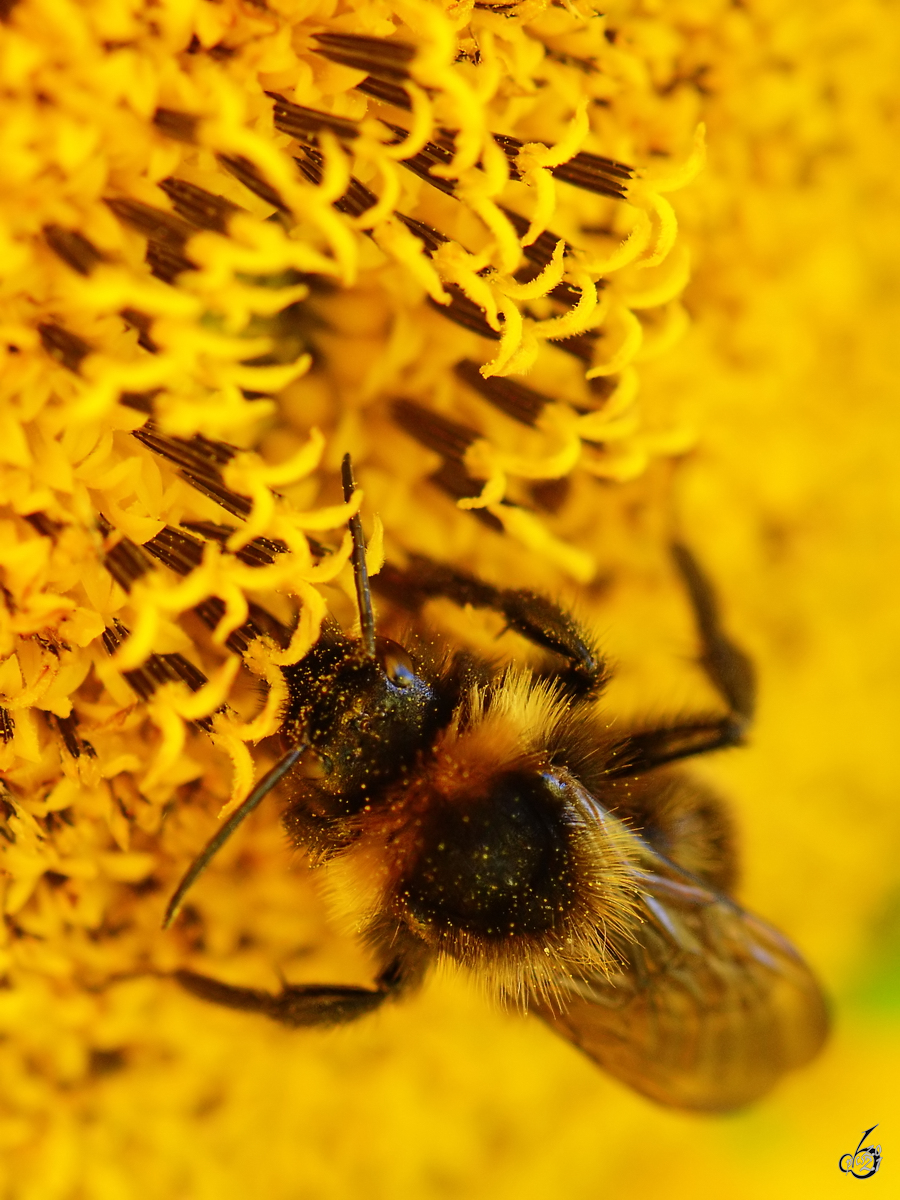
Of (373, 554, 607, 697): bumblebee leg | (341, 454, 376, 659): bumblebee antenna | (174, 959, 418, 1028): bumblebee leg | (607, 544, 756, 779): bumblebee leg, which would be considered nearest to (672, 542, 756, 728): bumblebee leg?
(607, 544, 756, 779): bumblebee leg

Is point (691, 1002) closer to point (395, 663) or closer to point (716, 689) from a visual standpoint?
point (716, 689)

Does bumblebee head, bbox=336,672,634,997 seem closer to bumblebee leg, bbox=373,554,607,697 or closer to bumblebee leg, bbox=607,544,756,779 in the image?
bumblebee leg, bbox=373,554,607,697

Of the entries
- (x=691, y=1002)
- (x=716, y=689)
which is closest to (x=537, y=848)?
(x=691, y=1002)

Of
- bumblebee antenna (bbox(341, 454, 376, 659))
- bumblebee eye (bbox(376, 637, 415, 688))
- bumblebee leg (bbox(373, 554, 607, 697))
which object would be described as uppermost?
bumblebee antenna (bbox(341, 454, 376, 659))

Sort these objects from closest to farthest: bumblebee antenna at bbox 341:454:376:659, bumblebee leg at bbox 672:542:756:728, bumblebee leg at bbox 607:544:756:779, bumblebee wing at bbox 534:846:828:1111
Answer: bumblebee antenna at bbox 341:454:376:659 < bumblebee wing at bbox 534:846:828:1111 < bumblebee leg at bbox 607:544:756:779 < bumblebee leg at bbox 672:542:756:728

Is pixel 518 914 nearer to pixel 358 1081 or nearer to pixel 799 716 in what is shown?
pixel 358 1081

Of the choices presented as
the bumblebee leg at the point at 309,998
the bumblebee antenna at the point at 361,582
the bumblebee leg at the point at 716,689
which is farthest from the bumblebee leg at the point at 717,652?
the bumblebee antenna at the point at 361,582

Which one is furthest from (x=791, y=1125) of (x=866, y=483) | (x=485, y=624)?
(x=485, y=624)

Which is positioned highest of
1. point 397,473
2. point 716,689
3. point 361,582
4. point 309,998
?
point 361,582
